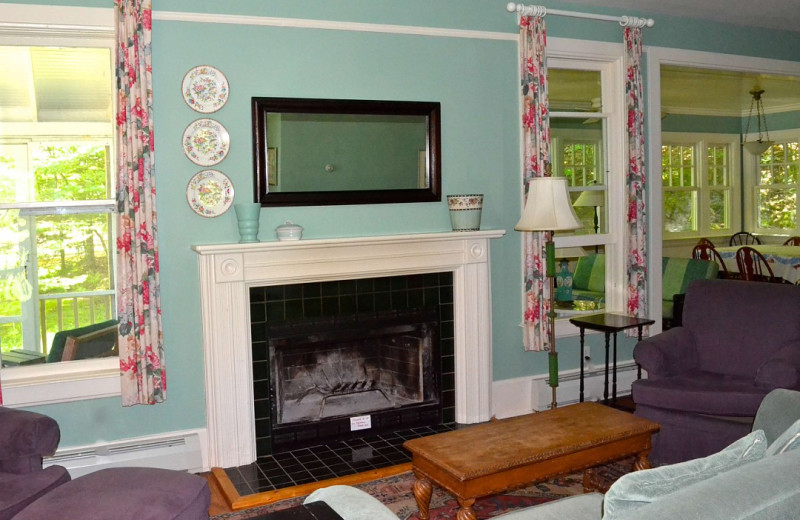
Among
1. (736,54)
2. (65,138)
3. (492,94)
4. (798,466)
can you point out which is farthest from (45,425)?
(736,54)

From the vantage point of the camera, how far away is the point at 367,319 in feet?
14.4

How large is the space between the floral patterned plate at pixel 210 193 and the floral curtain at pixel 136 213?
0.23 metres

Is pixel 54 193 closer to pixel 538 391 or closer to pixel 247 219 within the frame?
pixel 247 219

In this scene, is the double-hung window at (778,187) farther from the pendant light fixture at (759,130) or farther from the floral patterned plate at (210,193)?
the floral patterned plate at (210,193)

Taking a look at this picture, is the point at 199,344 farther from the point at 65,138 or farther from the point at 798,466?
the point at 798,466

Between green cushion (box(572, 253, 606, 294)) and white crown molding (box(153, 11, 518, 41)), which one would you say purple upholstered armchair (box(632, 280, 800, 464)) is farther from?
white crown molding (box(153, 11, 518, 41))

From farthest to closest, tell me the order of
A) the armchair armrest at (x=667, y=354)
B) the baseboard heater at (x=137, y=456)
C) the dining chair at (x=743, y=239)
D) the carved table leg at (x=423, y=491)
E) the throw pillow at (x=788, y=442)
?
the dining chair at (x=743, y=239)
the armchair armrest at (x=667, y=354)
the baseboard heater at (x=137, y=456)
the carved table leg at (x=423, y=491)
the throw pillow at (x=788, y=442)

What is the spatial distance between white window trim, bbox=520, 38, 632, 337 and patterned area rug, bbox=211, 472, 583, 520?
59.6 inches

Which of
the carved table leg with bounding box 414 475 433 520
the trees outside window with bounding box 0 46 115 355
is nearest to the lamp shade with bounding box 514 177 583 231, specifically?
the carved table leg with bounding box 414 475 433 520

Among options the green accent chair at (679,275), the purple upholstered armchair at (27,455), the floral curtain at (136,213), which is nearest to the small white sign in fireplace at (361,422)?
the floral curtain at (136,213)

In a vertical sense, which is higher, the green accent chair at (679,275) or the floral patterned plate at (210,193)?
the floral patterned plate at (210,193)

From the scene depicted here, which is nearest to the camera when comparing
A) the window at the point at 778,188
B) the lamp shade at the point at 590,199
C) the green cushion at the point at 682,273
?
the lamp shade at the point at 590,199

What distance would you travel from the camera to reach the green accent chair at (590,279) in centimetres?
523

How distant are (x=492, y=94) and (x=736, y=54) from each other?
2303 mm
